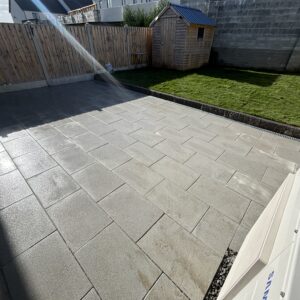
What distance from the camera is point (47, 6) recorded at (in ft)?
82.1

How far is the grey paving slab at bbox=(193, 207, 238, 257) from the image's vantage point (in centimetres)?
165

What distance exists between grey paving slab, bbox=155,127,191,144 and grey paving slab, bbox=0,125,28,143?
8.53ft

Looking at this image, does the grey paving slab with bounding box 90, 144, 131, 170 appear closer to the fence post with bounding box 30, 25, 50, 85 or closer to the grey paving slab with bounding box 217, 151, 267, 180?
the grey paving slab with bounding box 217, 151, 267, 180

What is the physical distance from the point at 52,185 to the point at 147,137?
175 centimetres

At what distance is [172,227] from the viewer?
178 cm

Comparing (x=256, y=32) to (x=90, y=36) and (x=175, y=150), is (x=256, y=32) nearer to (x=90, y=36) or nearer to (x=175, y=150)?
(x=90, y=36)

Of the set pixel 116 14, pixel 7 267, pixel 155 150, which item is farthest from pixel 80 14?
pixel 7 267

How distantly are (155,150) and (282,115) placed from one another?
114 inches

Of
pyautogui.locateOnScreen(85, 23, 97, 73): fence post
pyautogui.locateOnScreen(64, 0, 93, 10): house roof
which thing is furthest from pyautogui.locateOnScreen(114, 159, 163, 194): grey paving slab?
pyautogui.locateOnScreen(64, 0, 93, 10): house roof

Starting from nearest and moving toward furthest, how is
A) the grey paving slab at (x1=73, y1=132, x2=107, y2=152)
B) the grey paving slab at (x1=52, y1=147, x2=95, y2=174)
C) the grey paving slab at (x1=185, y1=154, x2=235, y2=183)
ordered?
the grey paving slab at (x1=185, y1=154, x2=235, y2=183)
the grey paving slab at (x1=52, y1=147, x2=95, y2=174)
the grey paving slab at (x1=73, y1=132, x2=107, y2=152)

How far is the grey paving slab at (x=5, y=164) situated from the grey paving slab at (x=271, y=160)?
3.54 metres

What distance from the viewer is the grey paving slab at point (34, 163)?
249 centimetres

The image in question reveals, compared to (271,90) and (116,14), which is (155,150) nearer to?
(271,90)

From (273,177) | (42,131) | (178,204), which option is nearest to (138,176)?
(178,204)
